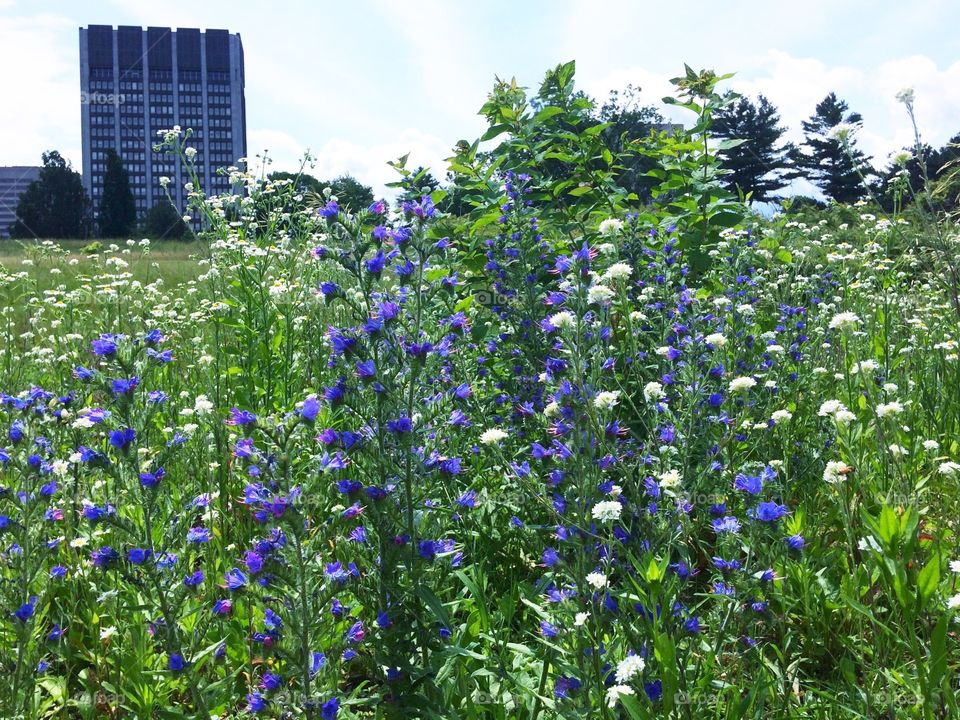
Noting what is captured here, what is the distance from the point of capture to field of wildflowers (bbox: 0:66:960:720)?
6.32 ft

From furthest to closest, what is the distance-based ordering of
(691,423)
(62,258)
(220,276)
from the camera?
1. (62,258)
2. (220,276)
3. (691,423)

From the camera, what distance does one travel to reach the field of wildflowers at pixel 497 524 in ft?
6.32

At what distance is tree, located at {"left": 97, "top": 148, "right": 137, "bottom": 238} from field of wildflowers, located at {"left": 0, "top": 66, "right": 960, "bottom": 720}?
5898 centimetres

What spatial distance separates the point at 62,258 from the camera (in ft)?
22.2

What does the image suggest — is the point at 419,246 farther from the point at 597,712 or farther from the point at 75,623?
the point at 75,623

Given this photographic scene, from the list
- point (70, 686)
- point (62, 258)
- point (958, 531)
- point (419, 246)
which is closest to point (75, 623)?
point (70, 686)

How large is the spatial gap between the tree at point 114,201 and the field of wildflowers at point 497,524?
59.0 meters

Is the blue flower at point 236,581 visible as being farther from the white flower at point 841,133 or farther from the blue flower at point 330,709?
the white flower at point 841,133

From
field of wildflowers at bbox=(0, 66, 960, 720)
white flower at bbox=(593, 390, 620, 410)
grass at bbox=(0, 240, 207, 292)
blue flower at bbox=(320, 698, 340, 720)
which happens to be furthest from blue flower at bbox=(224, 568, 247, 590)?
grass at bbox=(0, 240, 207, 292)

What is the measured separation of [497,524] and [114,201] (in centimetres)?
6281

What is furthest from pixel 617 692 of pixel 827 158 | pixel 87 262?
pixel 827 158

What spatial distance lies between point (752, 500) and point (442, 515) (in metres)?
0.98

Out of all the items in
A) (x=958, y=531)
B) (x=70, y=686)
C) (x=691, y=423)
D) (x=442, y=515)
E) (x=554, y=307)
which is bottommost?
(x=70, y=686)

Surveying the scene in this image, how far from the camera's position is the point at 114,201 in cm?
5694
